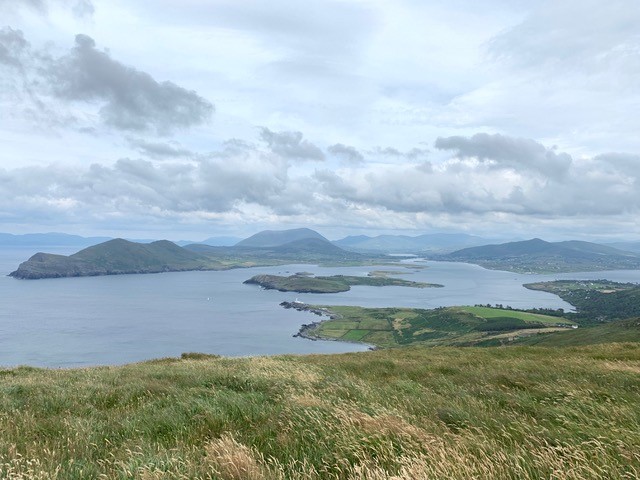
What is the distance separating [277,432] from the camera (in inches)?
284

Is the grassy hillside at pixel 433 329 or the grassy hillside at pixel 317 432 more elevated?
the grassy hillside at pixel 317 432

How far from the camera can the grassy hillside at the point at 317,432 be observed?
5.20 m

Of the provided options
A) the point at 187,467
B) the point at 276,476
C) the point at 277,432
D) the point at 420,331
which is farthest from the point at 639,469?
the point at 420,331

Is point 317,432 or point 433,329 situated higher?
point 317,432

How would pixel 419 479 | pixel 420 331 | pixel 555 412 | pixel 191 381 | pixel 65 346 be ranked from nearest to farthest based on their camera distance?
pixel 419 479
pixel 555 412
pixel 191 381
pixel 65 346
pixel 420 331

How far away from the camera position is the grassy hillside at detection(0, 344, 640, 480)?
17.1ft

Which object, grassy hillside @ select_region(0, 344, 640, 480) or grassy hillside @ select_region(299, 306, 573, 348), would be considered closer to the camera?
grassy hillside @ select_region(0, 344, 640, 480)

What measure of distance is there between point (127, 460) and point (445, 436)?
5296 mm

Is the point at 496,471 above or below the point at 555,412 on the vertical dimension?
above

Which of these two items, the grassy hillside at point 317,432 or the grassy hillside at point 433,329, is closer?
the grassy hillside at point 317,432

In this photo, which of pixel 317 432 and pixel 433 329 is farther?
pixel 433 329

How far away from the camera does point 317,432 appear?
6984 mm

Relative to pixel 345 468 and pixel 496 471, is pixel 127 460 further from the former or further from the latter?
pixel 496 471

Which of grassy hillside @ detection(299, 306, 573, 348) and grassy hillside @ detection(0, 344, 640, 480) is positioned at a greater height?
grassy hillside @ detection(0, 344, 640, 480)
